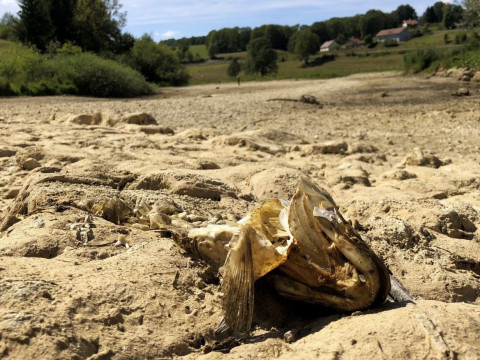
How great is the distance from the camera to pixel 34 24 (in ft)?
96.1

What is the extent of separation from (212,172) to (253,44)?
57.1 metres

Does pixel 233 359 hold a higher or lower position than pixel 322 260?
lower

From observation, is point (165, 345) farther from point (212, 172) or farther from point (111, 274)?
point (212, 172)

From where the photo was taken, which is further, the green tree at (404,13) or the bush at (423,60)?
the green tree at (404,13)

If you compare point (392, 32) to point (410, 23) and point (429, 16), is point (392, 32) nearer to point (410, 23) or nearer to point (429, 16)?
point (429, 16)

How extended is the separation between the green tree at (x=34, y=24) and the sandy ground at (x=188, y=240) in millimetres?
22906

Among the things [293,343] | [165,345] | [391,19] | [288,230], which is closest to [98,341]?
[165,345]

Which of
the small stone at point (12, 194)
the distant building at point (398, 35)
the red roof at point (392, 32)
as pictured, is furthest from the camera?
the red roof at point (392, 32)

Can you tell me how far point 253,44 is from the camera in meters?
60.9

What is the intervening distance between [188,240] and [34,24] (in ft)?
95.3

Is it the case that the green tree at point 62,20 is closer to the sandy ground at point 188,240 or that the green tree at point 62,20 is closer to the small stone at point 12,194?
the sandy ground at point 188,240

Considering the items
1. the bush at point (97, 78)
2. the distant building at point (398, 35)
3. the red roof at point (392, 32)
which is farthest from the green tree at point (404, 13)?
the bush at point (97, 78)

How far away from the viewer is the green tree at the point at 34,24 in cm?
2912

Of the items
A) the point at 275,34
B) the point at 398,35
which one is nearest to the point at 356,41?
the point at 398,35
